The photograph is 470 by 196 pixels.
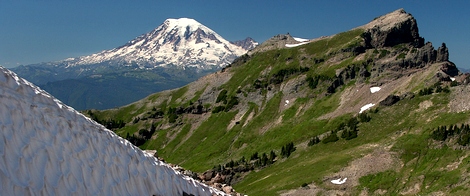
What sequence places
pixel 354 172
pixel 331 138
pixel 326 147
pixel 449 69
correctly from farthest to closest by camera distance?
pixel 449 69, pixel 331 138, pixel 326 147, pixel 354 172

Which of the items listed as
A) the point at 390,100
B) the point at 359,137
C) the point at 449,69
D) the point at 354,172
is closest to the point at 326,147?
the point at 359,137

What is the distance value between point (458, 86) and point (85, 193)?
126 metres

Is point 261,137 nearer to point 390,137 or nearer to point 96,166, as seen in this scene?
point 390,137

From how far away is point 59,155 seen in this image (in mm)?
15273

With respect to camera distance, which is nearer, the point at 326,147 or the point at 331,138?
the point at 326,147

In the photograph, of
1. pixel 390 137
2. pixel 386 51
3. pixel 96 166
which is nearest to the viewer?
pixel 96 166

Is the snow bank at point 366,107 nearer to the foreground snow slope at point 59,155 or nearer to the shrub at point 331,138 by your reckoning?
the shrub at point 331,138

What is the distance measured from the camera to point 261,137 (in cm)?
17162

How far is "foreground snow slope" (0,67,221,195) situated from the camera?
13.7 m

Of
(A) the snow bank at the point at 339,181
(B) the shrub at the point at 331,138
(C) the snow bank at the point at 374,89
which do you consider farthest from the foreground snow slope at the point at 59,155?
(C) the snow bank at the point at 374,89

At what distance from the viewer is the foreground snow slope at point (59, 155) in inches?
541

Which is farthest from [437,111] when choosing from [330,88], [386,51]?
[386,51]


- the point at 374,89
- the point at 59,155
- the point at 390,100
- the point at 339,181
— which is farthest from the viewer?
the point at 374,89

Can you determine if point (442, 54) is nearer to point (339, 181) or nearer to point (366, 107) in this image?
point (366, 107)
